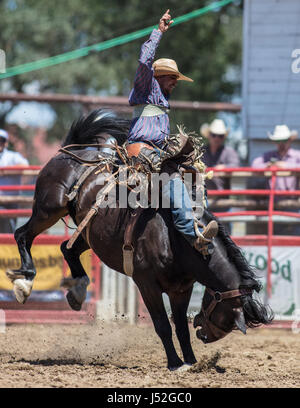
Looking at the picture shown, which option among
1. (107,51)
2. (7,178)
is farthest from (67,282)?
(107,51)

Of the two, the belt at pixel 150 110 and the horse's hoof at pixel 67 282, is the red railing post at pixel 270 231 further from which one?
the horse's hoof at pixel 67 282

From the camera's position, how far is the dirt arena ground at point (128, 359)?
15.2 ft

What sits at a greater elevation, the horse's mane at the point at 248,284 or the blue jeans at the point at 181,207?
the blue jeans at the point at 181,207

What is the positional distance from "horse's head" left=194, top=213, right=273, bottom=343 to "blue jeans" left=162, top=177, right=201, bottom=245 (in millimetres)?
191

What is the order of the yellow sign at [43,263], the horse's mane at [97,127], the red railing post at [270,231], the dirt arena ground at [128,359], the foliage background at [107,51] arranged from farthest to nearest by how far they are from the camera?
the foliage background at [107,51]
the yellow sign at [43,263]
the red railing post at [270,231]
the horse's mane at [97,127]
the dirt arena ground at [128,359]

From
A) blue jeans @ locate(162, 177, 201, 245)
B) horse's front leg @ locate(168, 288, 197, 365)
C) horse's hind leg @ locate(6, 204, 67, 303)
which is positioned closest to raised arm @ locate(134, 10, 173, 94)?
blue jeans @ locate(162, 177, 201, 245)

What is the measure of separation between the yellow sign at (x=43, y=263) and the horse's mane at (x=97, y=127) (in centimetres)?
211

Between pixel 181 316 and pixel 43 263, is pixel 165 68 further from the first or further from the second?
pixel 43 263

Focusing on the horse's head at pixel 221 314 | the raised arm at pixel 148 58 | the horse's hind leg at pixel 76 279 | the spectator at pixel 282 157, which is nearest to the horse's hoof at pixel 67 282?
the horse's hind leg at pixel 76 279

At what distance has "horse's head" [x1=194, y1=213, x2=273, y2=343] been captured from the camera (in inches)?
190

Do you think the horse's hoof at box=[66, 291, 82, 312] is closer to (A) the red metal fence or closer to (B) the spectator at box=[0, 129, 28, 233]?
(A) the red metal fence

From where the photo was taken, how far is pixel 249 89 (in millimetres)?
9961

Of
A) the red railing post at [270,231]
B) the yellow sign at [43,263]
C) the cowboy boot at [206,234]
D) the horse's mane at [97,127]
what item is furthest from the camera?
the yellow sign at [43,263]
